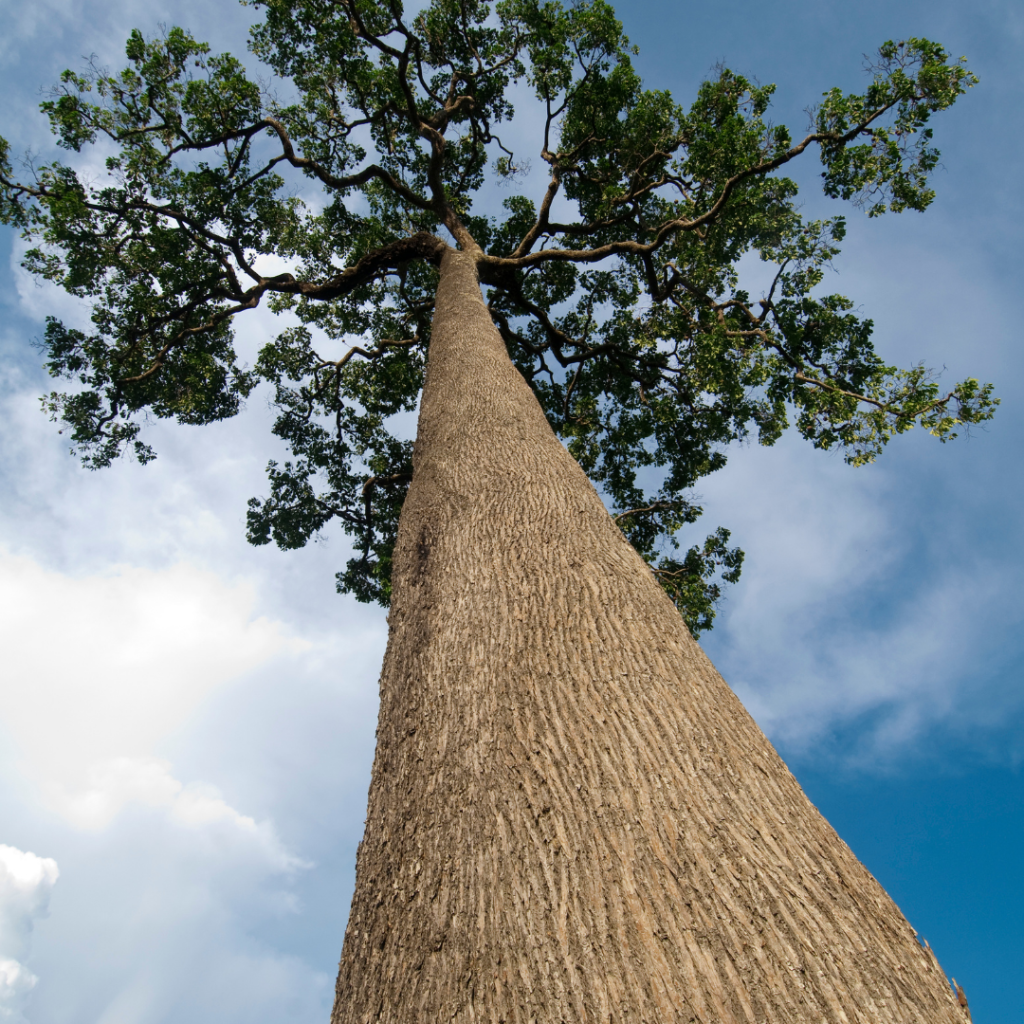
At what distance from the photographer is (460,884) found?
49.2 inches

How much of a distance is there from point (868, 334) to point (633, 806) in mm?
8952

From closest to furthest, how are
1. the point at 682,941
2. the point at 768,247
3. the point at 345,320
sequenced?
the point at 682,941 → the point at 768,247 → the point at 345,320

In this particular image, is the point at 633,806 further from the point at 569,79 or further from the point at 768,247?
the point at 569,79

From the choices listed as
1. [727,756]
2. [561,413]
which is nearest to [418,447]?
[727,756]

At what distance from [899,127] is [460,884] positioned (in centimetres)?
1026

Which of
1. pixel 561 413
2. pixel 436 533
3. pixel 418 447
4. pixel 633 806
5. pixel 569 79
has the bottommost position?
pixel 633 806

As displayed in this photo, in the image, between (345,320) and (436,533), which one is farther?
(345,320)

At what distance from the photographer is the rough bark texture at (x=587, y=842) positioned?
100cm

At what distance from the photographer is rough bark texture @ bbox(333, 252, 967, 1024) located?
100 centimetres

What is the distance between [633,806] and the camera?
50.0 inches

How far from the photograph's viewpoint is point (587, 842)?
1222mm

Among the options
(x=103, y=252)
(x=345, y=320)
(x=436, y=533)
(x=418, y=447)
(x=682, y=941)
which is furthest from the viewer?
(x=345, y=320)

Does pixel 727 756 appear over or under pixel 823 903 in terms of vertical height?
over

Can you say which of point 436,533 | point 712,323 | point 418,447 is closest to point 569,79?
point 712,323
